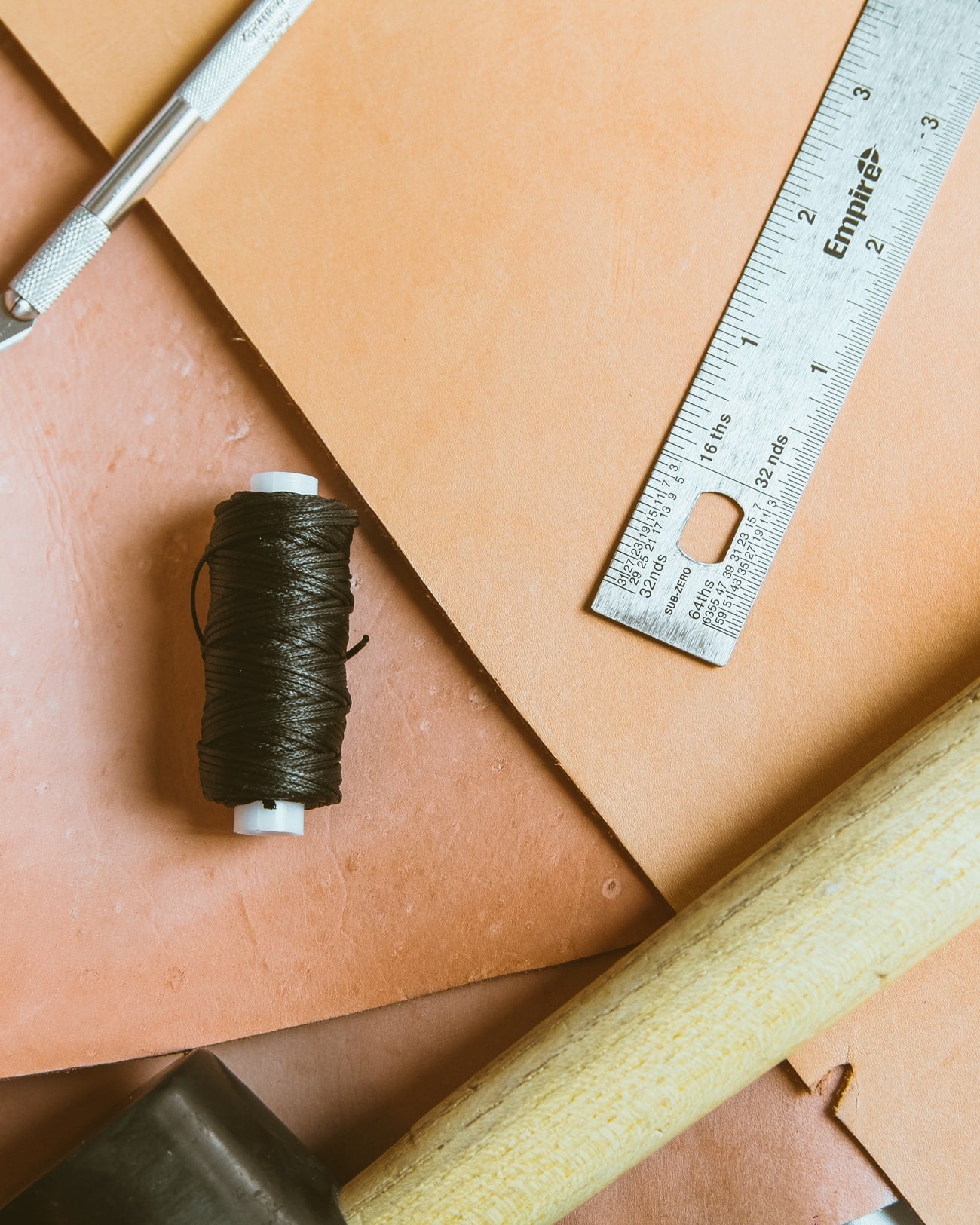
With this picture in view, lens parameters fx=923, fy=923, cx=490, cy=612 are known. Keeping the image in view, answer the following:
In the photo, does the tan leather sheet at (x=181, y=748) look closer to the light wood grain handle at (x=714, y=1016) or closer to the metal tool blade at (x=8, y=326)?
the metal tool blade at (x=8, y=326)

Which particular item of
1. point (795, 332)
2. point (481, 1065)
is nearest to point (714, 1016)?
point (481, 1065)

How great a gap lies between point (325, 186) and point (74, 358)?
354 millimetres

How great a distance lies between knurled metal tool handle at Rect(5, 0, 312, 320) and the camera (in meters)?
1.02

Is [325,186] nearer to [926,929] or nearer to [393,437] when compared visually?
[393,437]

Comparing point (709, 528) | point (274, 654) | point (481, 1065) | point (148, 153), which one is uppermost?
point (709, 528)

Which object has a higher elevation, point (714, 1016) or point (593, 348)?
point (593, 348)

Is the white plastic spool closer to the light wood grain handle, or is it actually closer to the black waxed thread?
the black waxed thread

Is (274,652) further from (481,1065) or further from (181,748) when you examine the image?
(481,1065)

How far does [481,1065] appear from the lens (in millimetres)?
1077

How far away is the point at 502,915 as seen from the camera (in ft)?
3.56

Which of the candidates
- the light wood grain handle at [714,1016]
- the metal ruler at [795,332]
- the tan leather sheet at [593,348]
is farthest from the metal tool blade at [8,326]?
the light wood grain handle at [714,1016]

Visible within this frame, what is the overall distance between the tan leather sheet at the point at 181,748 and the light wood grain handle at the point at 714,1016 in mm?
179

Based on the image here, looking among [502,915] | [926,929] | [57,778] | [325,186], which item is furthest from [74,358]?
[926,929]

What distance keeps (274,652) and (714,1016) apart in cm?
57
